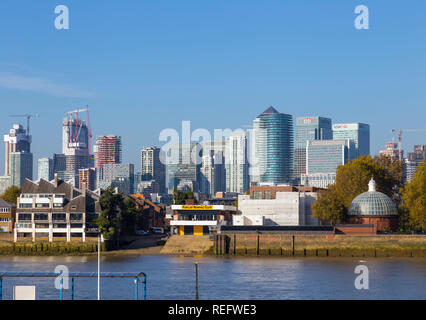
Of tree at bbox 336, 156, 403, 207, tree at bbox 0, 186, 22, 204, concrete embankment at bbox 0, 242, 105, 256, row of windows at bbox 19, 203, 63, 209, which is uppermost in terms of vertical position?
tree at bbox 336, 156, 403, 207

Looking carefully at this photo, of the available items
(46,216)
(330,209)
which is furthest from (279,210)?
(46,216)

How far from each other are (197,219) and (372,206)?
2996 cm

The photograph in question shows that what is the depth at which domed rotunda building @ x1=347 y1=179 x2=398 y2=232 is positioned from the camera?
128m

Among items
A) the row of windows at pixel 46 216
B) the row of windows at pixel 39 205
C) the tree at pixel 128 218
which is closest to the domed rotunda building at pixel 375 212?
the tree at pixel 128 218

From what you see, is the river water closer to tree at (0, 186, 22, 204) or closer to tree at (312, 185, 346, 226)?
tree at (312, 185, 346, 226)

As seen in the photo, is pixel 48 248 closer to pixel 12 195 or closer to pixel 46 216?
pixel 46 216

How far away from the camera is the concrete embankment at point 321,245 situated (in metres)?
116

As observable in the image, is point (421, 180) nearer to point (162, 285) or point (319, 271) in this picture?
point (319, 271)

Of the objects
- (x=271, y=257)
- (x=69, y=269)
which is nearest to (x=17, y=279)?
(x=69, y=269)

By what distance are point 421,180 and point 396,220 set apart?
807 centimetres

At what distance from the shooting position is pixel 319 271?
293ft

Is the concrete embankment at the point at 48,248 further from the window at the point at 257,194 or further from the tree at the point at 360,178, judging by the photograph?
the tree at the point at 360,178

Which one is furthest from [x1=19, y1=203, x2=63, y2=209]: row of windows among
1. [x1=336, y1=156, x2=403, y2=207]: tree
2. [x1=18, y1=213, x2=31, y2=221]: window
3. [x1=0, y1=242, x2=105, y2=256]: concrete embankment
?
[x1=336, y1=156, x2=403, y2=207]: tree

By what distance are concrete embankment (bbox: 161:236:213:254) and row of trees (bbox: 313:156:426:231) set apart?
65.3ft
